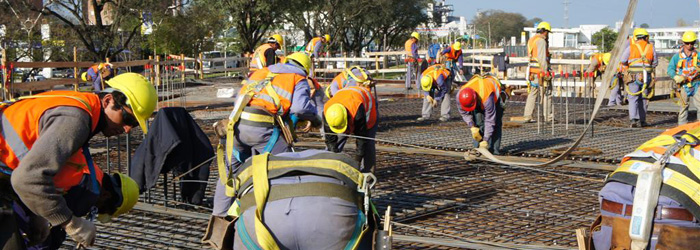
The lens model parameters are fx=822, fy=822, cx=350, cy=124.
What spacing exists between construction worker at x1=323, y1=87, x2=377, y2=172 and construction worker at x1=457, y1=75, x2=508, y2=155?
1.52 meters

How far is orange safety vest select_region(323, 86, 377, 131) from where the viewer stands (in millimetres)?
7230

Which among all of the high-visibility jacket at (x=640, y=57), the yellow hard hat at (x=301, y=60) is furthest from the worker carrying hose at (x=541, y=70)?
the yellow hard hat at (x=301, y=60)

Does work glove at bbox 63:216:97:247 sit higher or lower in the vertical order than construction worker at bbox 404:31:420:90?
lower

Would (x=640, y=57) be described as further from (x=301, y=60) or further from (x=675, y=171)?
(x=675, y=171)

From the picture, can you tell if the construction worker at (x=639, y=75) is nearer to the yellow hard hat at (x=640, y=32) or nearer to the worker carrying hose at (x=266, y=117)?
the yellow hard hat at (x=640, y=32)

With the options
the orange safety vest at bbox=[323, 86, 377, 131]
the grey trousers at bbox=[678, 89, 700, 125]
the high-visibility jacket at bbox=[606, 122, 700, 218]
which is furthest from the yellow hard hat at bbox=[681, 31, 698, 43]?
the high-visibility jacket at bbox=[606, 122, 700, 218]

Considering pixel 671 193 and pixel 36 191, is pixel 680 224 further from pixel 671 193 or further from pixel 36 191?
pixel 36 191

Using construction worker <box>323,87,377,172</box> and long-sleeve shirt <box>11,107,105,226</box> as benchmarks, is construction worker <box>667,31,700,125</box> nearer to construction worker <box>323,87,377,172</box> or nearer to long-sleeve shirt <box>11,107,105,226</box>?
construction worker <box>323,87,377,172</box>

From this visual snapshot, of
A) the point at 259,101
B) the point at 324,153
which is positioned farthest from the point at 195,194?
the point at 324,153

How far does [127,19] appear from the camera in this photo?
27547 millimetres

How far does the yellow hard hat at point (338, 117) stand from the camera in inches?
279

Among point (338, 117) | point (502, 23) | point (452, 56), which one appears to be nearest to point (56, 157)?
point (338, 117)

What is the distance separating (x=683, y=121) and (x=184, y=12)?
2225 cm

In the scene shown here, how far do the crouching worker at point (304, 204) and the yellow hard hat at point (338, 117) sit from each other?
13.1 feet
